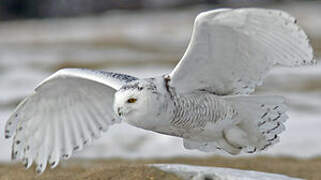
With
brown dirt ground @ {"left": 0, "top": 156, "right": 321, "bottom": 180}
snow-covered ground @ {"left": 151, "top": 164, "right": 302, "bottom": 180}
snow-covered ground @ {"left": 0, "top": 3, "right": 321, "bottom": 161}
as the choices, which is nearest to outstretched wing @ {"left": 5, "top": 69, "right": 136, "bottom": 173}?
brown dirt ground @ {"left": 0, "top": 156, "right": 321, "bottom": 180}

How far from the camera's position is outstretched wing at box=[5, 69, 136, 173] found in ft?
21.1

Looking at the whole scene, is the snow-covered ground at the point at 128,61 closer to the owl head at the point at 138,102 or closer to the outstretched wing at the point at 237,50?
the outstretched wing at the point at 237,50

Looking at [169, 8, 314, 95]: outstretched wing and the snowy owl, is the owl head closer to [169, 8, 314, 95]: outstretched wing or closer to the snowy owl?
the snowy owl

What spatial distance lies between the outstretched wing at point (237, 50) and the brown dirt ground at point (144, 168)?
36.7 inches

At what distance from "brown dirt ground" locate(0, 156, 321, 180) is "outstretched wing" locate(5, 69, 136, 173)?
0.29 meters

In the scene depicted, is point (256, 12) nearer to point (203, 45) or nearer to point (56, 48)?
point (203, 45)

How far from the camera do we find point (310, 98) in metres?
14.2

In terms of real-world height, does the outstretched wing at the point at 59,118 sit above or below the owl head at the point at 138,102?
below

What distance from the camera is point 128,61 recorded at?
20.7m

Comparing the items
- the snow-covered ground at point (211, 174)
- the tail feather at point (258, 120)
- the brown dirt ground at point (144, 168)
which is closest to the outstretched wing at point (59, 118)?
the brown dirt ground at point (144, 168)

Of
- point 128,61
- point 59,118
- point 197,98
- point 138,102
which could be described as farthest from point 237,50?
point 128,61

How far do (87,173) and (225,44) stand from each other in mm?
1864

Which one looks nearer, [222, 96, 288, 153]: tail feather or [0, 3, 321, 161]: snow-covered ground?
[222, 96, 288, 153]: tail feather

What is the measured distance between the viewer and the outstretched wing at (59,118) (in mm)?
6438
